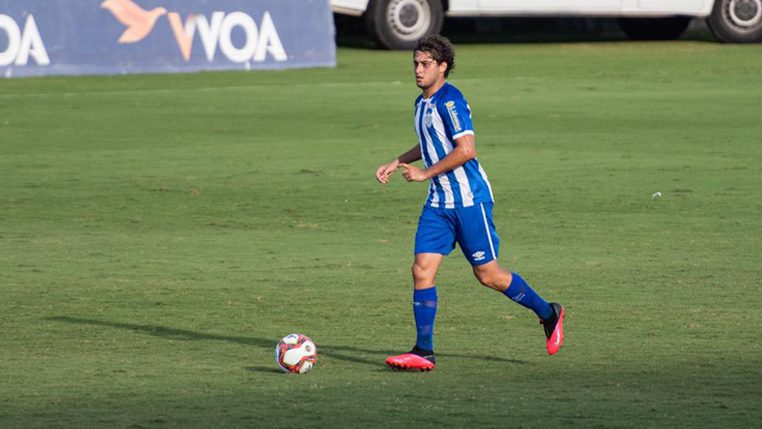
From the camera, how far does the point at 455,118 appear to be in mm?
8461

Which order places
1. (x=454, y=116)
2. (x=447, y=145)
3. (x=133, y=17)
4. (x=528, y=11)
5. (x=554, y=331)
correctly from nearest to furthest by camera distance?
(x=454, y=116)
(x=447, y=145)
(x=554, y=331)
(x=133, y=17)
(x=528, y=11)

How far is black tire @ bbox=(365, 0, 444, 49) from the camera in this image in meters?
30.1

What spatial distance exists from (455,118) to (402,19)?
22090 mm

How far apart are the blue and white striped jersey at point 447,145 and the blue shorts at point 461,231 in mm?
42

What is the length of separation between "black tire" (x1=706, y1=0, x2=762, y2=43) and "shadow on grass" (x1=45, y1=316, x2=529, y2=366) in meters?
24.0

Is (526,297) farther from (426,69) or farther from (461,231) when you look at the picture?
(426,69)

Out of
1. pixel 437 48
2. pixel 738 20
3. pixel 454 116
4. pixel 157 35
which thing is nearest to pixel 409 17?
pixel 157 35

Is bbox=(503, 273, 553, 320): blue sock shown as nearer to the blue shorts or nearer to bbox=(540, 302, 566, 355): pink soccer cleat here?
bbox=(540, 302, 566, 355): pink soccer cleat

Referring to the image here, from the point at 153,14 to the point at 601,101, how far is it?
678cm

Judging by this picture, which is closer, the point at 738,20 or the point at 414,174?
the point at 414,174

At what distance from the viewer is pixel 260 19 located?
84.4 feet

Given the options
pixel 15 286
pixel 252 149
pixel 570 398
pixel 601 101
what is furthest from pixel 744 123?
pixel 570 398

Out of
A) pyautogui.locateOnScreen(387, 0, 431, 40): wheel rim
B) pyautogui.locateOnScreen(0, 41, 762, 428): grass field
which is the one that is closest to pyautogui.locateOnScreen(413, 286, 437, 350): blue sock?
pyautogui.locateOnScreen(0, 41, 762, 428): grass field

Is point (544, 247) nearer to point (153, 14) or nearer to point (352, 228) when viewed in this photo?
point (352, 228)
